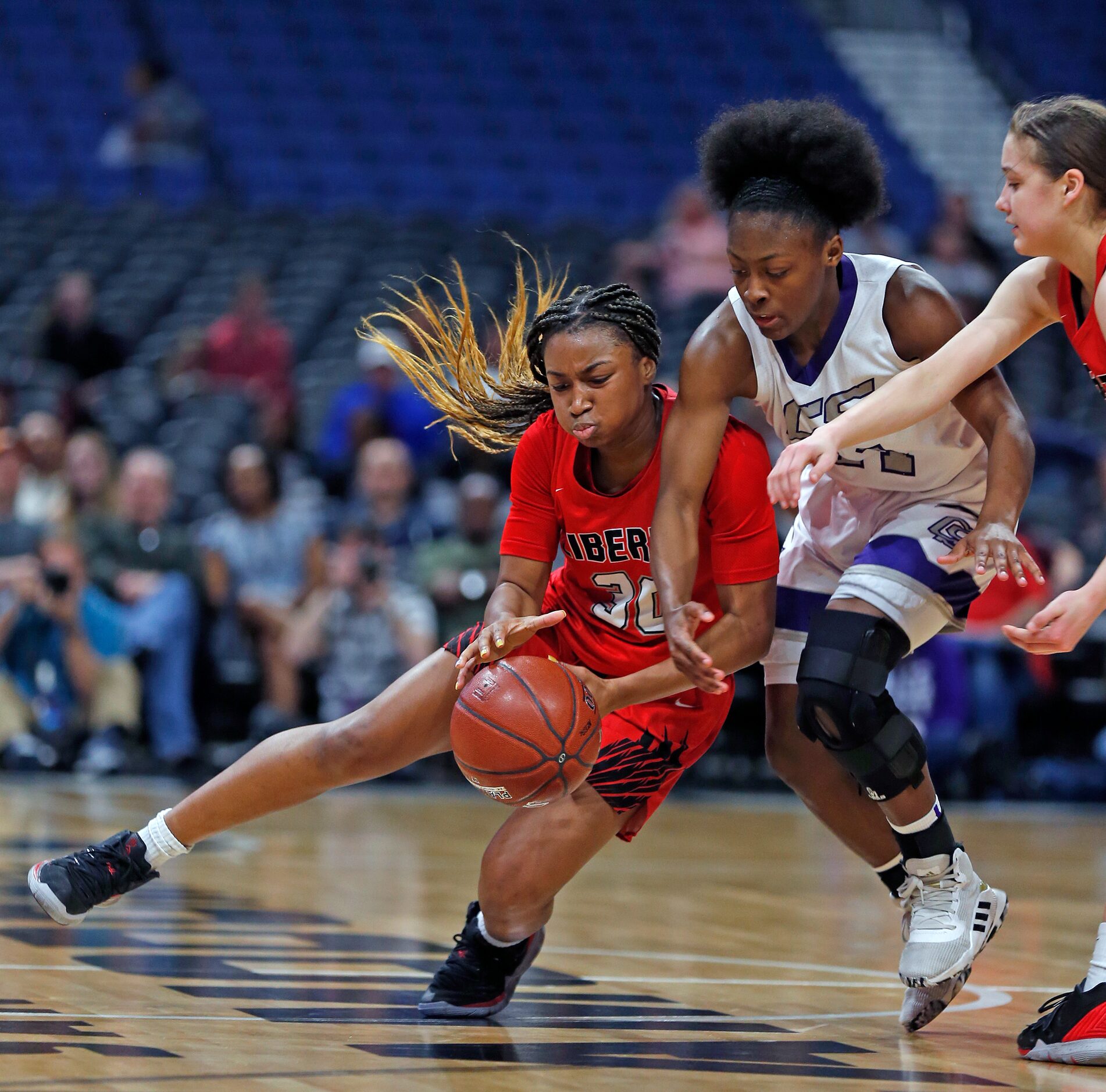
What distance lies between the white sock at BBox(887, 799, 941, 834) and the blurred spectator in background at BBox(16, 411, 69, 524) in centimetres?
571

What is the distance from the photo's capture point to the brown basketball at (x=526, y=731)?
10.4ft

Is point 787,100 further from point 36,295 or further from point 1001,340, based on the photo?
point 36,295

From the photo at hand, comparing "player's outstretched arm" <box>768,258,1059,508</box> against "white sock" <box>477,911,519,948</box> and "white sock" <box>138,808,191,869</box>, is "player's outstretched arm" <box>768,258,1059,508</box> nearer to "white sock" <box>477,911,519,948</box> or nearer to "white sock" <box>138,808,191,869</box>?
"white sock" <box>477,911,519,948</box>

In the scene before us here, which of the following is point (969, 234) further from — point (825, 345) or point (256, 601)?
point (825, 345)

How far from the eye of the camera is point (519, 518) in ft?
11.6

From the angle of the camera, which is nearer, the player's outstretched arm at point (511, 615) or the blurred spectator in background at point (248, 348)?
the player's outstretched arm at point (511, 615)

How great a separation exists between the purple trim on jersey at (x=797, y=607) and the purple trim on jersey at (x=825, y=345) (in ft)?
1.57

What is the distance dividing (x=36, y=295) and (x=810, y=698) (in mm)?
9186

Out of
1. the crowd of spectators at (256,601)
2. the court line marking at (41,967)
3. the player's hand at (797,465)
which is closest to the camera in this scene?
the player's hand at (797,465)

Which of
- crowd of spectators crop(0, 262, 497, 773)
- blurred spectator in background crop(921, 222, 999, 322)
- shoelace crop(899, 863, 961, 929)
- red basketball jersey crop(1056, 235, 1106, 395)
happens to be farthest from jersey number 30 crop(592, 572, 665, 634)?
blurred spectator in background crop(921, 222, 999, 322)

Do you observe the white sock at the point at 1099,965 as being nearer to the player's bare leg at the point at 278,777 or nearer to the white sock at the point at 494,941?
the white sock at the point at 494,941

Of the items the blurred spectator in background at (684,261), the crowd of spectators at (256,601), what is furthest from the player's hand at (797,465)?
the blurred spectator in background at (684,261)

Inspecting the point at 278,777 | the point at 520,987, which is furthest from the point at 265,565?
the point at 278,777

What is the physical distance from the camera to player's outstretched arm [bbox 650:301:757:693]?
3.21 metres
